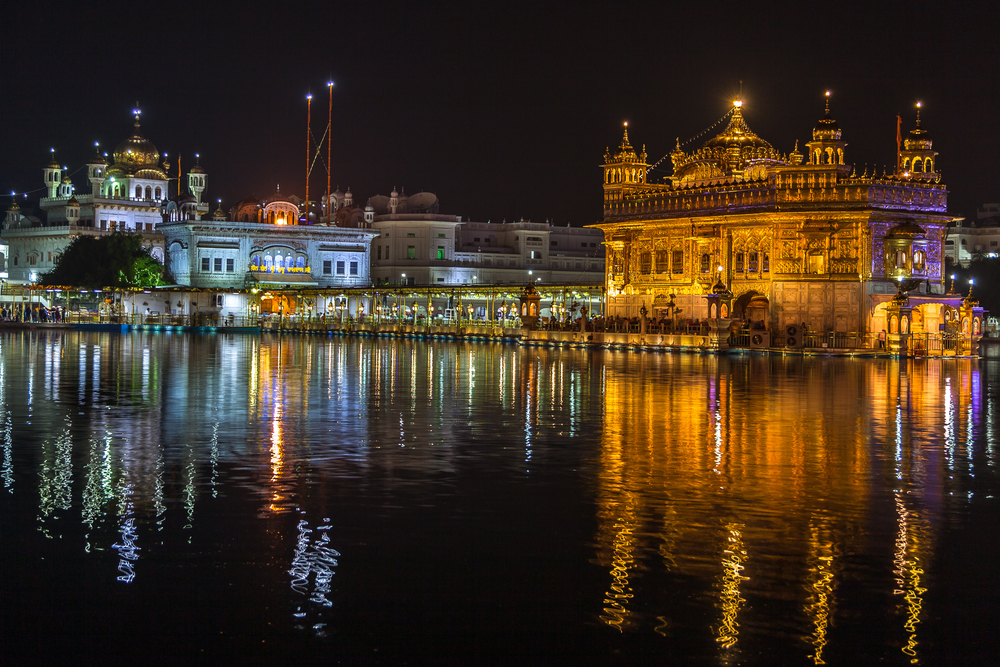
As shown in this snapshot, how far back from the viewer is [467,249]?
383 ft

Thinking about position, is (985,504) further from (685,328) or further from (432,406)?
(685,328)

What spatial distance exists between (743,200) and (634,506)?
48.1m

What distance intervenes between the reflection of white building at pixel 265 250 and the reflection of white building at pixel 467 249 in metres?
3.09

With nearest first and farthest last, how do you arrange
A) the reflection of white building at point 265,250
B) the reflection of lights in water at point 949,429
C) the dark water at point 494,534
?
the dark water at point 494,534, the reflection of lights in water at point 949,429, the reflection of white building at point 265,250

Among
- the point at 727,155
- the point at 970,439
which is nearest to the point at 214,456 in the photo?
the point at 970,439

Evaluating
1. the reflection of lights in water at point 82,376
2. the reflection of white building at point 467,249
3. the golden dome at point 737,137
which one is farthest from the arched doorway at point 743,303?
the reflection of white building at point 467,249

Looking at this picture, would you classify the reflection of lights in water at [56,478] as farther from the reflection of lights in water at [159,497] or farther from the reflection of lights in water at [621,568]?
the reflection of lights in water at [621,568]

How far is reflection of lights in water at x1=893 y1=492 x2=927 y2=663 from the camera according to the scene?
7.66 meters

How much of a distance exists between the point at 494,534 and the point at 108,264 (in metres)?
95.6

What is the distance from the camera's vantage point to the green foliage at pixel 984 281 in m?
84.0

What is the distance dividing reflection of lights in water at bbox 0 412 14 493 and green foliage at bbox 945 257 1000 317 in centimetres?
7499

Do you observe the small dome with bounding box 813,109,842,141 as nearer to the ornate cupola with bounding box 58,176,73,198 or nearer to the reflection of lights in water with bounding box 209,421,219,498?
the reflection of lights in water with bounding box 209,421,219,498

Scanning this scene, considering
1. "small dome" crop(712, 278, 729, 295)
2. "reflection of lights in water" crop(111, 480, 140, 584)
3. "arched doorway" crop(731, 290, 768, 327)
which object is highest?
"small dome" crop(712, 278, 729, 295)

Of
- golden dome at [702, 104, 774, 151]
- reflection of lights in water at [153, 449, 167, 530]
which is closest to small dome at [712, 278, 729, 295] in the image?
golden dome at [702, 104, 774, 151]
